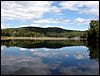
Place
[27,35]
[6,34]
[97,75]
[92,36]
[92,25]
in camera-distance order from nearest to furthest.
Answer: [97,75] → [92,36] → [92,25] → [6,34] → [27,35]

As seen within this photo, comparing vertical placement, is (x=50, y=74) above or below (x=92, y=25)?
below

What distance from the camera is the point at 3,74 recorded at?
1597 centimetres

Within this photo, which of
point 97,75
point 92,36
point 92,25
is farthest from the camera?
point 92,25

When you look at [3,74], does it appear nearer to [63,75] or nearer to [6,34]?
[63,75]

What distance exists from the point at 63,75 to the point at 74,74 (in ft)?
2.91

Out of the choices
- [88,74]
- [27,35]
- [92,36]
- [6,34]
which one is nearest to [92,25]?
[92,36]

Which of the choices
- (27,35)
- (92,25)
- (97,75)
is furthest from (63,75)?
(27,35)

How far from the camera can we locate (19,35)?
17862 centimetres

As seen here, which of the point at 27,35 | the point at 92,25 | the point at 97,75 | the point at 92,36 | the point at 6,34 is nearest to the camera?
the point at 97,75

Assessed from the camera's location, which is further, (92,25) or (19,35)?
(19,35)

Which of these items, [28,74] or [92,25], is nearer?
[28,74]

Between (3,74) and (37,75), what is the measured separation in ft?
7.49

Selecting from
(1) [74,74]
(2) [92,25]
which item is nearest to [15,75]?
(1) [74,74]

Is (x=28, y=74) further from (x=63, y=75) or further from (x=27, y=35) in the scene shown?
(x=27, y=35)
